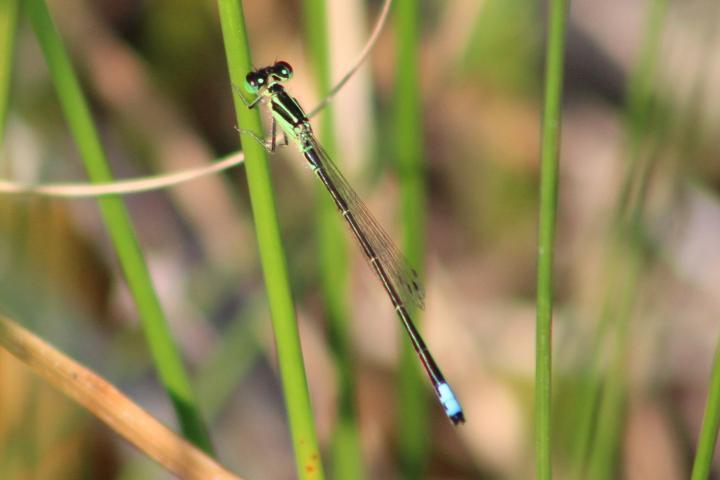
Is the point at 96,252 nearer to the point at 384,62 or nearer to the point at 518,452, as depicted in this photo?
the point at 384,62

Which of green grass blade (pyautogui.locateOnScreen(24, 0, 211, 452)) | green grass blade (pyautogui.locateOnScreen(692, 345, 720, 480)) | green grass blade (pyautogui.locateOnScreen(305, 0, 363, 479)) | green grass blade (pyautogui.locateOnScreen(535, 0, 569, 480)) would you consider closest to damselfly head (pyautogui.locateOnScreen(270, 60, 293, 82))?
green grass blade (pyautogui.locateOnScreen(305, 0, 363, 479))

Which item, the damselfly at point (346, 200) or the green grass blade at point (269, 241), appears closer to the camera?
the green grass blade at point (269, 241)

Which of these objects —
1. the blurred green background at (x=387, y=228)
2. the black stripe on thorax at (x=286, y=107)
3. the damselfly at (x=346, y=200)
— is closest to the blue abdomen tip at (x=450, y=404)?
the damselfly at (x=346, y=200)

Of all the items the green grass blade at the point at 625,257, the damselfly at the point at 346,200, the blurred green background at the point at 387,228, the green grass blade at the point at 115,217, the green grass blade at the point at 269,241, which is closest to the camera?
the green grass blade at the point at 269,241

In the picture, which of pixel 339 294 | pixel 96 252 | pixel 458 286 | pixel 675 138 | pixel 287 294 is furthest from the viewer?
pixel 458 286

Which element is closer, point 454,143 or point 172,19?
point 172,19

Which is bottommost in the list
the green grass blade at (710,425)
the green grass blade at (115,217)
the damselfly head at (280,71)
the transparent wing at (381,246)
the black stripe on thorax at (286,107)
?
the green grass blade at (710,425)

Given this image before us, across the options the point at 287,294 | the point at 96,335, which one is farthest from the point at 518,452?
the point at 287,294

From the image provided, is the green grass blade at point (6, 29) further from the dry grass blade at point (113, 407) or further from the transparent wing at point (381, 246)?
the transparent wing at point (381, 246)
